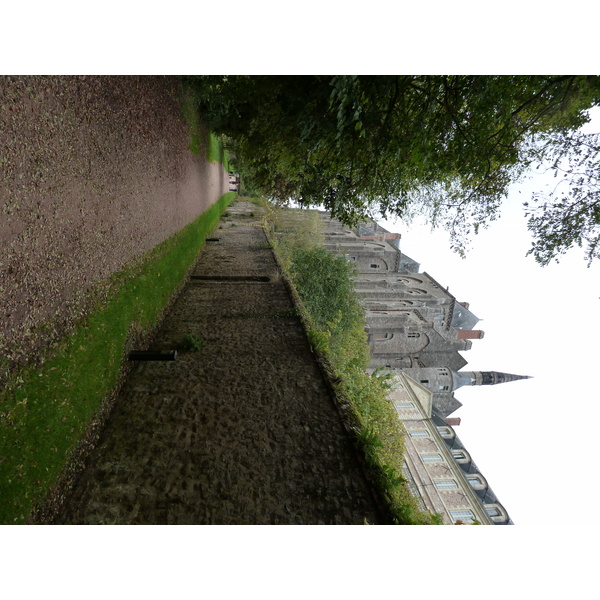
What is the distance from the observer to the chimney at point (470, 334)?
42.7m

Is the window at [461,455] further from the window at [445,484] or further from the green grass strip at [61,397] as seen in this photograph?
the green grass strip at [61,397]

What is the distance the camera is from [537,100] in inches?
271

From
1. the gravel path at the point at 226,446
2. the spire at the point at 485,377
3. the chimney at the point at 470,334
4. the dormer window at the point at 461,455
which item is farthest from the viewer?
the chimney at the point at 470,334

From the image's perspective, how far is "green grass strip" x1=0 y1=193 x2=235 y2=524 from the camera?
4855 mm

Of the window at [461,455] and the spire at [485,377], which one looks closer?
the window at [461,455]

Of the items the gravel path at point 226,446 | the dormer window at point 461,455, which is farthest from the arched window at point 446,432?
the gravel path at point 226,446

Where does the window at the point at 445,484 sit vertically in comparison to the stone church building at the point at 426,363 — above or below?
below

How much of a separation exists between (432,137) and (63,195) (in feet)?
24.3

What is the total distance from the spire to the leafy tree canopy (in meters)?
35.0

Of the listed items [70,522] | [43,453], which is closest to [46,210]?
[43,453]

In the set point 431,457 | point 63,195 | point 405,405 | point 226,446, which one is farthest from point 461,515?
point 63,195

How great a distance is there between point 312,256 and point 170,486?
60.3 feet

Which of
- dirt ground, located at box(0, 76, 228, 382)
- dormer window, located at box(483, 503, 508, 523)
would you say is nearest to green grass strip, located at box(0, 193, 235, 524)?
dirt ground, located at box(0, 76, 228, 382)

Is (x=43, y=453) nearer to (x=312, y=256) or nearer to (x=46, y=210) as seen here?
(x=46, y=210)
